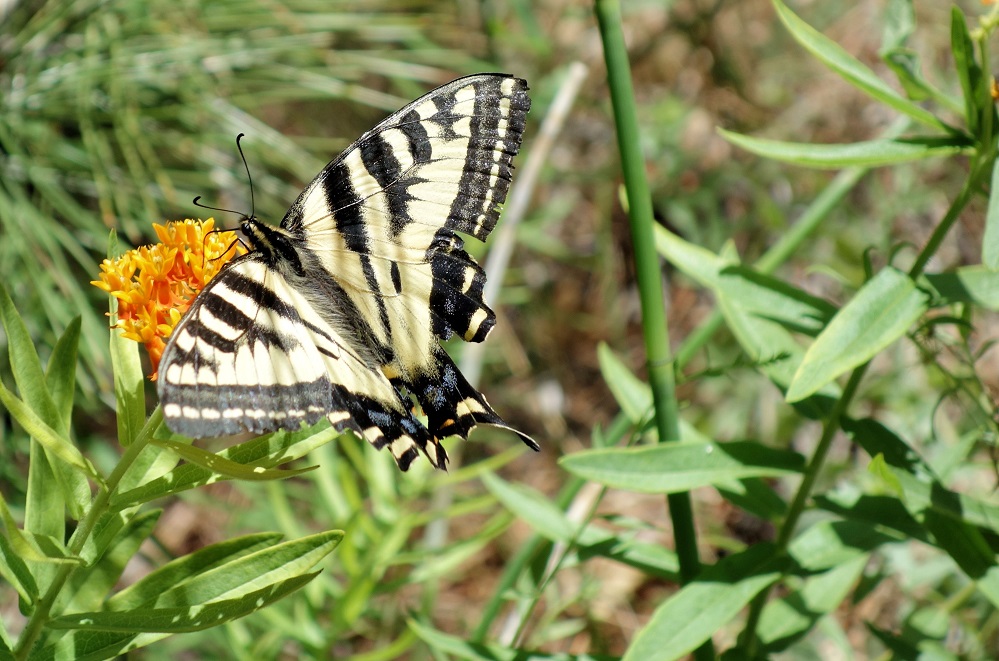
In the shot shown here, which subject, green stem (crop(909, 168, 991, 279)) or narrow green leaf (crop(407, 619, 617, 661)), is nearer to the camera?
green stem (crop(909, 168, 991, 279))

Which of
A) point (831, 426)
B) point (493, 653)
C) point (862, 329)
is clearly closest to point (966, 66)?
point (862, 329)

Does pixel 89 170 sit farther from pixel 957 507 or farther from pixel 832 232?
pixel 832 232

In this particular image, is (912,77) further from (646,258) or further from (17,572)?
(17,572)

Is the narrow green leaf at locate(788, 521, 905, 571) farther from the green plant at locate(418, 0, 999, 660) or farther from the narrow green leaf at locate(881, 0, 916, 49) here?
the narrow green leaf at locate(881, 0, 916, 49)

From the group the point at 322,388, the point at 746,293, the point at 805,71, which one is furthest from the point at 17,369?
the point at 805,71

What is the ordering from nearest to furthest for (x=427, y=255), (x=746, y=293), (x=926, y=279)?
(x=926, y=279), (x=746, y=293), (x=427, y=255)

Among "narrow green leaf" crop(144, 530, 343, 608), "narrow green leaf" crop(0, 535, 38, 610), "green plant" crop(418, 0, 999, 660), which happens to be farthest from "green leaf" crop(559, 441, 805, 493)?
"narrow green leaf" crop(0, 535, 38, 610)

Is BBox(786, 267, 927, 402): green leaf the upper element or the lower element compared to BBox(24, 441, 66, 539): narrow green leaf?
upper
